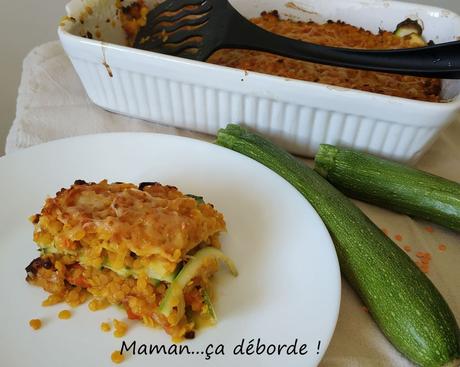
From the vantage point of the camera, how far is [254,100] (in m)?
1.49

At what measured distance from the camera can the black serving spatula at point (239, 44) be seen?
1.40 metres

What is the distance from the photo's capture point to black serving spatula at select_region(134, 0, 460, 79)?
1397 mm

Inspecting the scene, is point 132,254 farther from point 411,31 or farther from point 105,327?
point 411,31

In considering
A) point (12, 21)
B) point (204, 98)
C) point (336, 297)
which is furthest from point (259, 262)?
point (12, 21)

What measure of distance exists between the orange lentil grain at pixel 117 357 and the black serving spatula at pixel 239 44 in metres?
0.95

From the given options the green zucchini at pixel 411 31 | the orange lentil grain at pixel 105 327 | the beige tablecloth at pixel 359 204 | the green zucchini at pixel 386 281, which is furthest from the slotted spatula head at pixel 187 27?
the orange lentil grain at pixel 105 327

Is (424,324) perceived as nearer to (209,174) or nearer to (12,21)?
(209,174)

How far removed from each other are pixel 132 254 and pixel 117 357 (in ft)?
0.68

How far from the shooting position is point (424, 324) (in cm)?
102

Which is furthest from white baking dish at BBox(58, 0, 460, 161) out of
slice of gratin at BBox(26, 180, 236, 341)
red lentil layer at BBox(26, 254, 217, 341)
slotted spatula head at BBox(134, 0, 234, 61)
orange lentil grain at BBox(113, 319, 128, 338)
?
orange lentil grain at BBox(113, 319, 128, 338)

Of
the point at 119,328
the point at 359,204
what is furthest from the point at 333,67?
the point at 119,328

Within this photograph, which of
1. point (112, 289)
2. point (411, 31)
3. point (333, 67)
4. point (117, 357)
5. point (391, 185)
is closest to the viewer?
point (117, 357)

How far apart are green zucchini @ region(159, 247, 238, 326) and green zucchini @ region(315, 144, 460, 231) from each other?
488 millimetres

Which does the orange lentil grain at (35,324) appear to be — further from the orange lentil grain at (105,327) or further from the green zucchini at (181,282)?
the green zucchini at (181,282)
